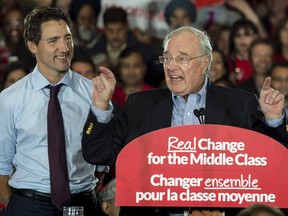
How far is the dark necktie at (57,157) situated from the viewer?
526 centimetres

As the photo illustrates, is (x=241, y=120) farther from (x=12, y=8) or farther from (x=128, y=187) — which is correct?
(x=12, y=8)

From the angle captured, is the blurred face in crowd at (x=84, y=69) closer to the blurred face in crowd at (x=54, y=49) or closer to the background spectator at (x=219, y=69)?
the background spectator at (x=219, y=69)

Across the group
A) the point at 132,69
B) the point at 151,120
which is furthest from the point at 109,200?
the point at 132,69

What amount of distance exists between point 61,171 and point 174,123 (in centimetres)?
72

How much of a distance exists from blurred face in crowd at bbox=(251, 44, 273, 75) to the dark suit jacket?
3.61 m

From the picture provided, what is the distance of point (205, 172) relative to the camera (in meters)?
4.42

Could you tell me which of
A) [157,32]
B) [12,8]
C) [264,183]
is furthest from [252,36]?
[264,183]

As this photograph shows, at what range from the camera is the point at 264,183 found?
4.43m

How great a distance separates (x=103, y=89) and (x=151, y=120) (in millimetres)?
286

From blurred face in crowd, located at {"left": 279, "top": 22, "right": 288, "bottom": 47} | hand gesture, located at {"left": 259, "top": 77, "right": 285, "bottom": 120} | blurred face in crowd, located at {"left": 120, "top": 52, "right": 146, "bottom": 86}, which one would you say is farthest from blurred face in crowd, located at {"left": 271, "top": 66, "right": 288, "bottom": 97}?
hand gesture, located at {"left": 259, "top": 77, "right": 285, "bottom": 120}

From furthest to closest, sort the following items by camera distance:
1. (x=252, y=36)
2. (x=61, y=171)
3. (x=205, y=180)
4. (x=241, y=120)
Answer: (x=252, y=36) < (x=61, y=171) < (x=241, y=120) < (x=205, y=180)

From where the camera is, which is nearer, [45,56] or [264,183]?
[264,183]

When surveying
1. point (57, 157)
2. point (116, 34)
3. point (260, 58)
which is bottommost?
point (57, 157)

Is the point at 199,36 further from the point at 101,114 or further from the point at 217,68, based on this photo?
the point at 217,68
